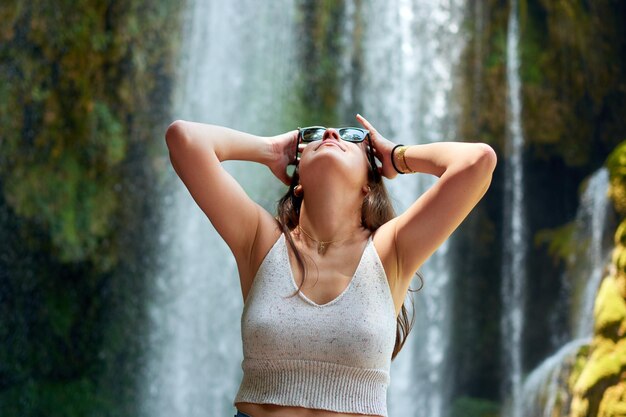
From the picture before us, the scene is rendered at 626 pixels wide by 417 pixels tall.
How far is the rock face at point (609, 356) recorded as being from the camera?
5000 mm

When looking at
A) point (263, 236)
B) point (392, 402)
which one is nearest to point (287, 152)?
point (263, 236)

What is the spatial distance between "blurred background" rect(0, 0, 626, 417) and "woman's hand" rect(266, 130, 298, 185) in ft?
20.0

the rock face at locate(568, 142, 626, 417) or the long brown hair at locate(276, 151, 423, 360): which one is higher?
the long brown hair at locate(276, 151, 423, 360)

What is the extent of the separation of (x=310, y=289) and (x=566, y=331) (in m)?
7.41

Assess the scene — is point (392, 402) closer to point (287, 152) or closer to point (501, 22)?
point (501, 22)

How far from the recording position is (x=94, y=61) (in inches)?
338

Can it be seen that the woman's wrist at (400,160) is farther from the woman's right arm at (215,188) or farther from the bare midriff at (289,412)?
the bare midriff at (289,412)

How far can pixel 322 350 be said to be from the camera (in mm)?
1445

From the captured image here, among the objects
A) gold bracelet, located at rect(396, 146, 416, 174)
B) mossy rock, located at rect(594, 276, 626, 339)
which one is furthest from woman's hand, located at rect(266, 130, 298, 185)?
mossy rock, located at rect(594, 276, 626, 339)

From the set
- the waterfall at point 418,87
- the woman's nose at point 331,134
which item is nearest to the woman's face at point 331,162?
the woman's nose at point 331,134

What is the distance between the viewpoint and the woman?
1447mm

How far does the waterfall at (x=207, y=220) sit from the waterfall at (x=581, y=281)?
2922mm

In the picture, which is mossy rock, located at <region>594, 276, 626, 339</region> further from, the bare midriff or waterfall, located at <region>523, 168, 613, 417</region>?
the bare midriff

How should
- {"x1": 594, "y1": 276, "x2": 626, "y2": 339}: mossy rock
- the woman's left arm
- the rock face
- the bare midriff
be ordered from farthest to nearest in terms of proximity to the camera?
→ {"x1": 594, "y1": 276, "x2": 626, "y2": 339}: mossy rock → the rock face → the woman's left arm → the bare midriff
